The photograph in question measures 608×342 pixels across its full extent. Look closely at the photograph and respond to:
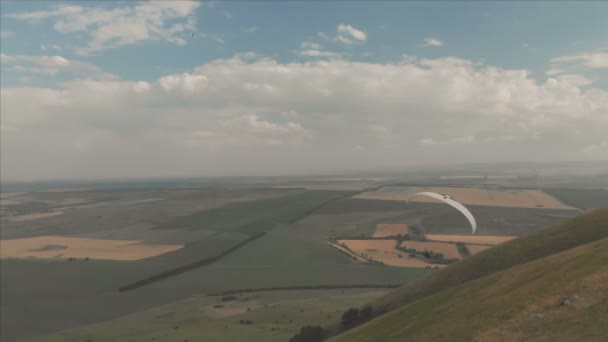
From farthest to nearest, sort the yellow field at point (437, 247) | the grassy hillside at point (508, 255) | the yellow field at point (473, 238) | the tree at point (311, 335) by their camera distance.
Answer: the yellow field at point (473, 238)
the yellow field at point (437, 247)
the tree at point (311, 335)
the grassy hillside at point (508, 255)

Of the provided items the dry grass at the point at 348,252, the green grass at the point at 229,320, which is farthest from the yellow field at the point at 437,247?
the green grass at the point at 229,320

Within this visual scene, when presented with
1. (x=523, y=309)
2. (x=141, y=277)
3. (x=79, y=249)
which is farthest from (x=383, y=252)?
(x=79, y=249)

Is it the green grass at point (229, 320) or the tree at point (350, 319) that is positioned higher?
the tree at point (350, 319)

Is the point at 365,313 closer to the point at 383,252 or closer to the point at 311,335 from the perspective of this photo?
the point at 311,335

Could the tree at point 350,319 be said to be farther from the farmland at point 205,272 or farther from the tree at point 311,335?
the farmland at point 205,272

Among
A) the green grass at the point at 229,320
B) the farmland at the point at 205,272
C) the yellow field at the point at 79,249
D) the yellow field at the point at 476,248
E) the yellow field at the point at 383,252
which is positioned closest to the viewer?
the green grass at the point at 229,320

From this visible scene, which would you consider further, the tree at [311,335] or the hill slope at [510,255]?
the tree at [311,335]
